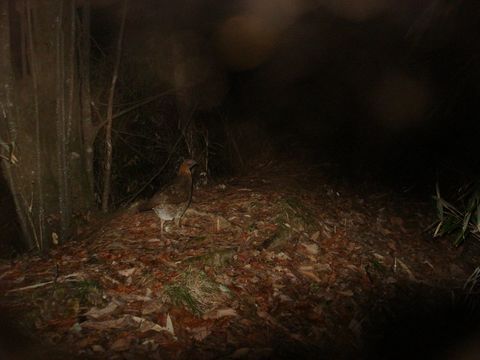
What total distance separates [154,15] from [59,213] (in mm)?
4311

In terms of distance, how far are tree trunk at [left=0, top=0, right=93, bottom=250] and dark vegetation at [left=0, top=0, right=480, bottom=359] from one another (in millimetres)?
31

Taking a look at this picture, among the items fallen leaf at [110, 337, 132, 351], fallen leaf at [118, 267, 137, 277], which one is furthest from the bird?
fallen leaf at [110, 337, 132, 351]

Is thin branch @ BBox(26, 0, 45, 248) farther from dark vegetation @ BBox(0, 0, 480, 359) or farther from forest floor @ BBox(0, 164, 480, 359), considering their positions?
forest floor @ BBox(0, 164, 480, 359)

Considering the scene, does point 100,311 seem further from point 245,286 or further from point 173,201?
point 173,201

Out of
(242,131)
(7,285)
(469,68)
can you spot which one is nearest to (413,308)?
(469,68)

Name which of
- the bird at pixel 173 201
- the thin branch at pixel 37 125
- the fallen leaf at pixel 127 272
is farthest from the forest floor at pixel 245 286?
the thin branch at pixel 37 125

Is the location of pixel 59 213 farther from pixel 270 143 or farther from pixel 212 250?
pixel 270 143

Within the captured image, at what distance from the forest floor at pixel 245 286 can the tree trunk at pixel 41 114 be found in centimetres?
53

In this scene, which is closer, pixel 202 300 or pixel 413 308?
pixel 202 300

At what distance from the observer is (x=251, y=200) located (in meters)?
5.81

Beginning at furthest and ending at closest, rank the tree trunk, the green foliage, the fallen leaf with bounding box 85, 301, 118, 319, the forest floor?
the green foliage
the tree trunk
the fallen leaf with bounding box 85, 301, 118, 319
the forest floor

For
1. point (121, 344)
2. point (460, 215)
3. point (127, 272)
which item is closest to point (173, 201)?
point (127, 272)

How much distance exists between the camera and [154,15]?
7543 millimetres

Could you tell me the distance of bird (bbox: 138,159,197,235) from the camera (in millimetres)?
4918
